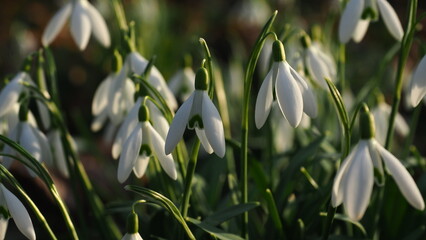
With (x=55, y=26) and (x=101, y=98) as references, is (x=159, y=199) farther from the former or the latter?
(x=55, y=26)

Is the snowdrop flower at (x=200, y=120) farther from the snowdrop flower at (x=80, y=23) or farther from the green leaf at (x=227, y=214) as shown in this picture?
the snowdrop flower at (x=80, y=23)

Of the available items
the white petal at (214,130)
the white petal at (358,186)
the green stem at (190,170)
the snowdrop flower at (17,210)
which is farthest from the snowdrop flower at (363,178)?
the snowdrop flower at (17,210)

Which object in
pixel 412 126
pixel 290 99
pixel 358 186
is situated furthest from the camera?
pixel 412 126

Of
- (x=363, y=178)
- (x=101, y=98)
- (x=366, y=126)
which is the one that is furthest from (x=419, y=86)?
(x=101, y=98)

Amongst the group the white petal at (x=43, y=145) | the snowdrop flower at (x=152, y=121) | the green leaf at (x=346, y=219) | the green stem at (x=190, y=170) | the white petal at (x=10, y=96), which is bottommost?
the green leaf at (x=346, y=219)

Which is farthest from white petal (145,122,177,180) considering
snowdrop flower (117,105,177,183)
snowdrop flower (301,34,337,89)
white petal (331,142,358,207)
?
snowdrop flower (301,34,337,89)

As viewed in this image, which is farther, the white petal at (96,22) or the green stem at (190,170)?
the white petal at (96,22)
